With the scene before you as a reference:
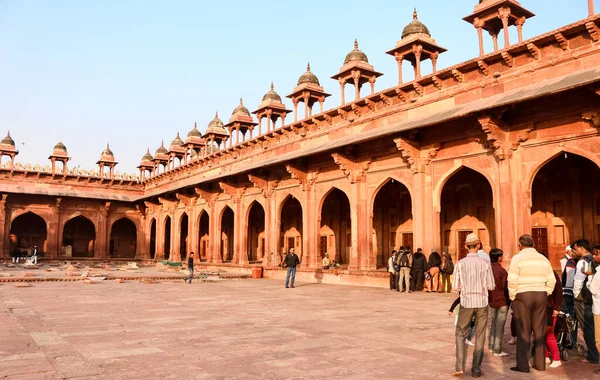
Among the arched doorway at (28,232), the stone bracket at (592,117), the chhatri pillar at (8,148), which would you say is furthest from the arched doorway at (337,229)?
the chhatri pillar at (8,148)

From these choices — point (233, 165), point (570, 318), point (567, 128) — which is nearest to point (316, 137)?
point (233, 165)

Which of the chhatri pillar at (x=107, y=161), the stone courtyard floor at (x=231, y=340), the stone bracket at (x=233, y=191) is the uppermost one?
the chhatri pillar at (x=107, y=161)

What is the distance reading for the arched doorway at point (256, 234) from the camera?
1177 inches

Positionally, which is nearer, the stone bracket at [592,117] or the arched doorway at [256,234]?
the stone bracket at [592,117]

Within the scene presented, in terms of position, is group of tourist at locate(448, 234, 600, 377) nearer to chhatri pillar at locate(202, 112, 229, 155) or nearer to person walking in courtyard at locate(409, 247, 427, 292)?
person walking in courtyard at locate(409, 247, 427, 292)

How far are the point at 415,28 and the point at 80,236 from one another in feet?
106

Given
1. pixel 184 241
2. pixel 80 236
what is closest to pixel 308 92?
pixel 184 241

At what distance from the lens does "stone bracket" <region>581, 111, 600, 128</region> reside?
37.0 feet

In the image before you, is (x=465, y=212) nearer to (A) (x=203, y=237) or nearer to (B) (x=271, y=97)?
(B) (x=271, y=97)

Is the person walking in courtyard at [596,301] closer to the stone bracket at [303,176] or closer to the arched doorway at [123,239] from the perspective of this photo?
the stone bracket at [303,176]

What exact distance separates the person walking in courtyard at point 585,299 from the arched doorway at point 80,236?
124 feet

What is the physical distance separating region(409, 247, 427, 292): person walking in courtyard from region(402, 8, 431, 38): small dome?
26.1 ft

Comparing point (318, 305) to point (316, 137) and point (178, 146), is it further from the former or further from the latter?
point (178, 146)

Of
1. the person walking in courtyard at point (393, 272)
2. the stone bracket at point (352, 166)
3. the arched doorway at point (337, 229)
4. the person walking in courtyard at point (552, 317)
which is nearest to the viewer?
the person walking in courtyard at point (552, 317)
